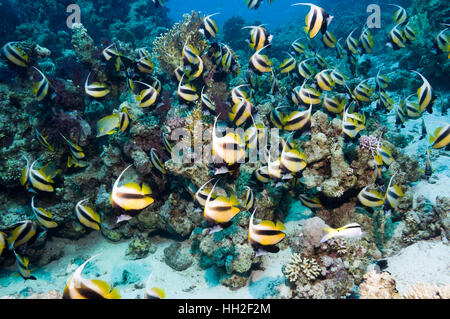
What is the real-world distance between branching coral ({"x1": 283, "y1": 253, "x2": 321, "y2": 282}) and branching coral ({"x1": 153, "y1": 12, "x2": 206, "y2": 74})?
19.3 feet

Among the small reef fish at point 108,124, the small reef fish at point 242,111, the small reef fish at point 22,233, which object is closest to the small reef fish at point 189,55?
the small reef fish at point 242,111

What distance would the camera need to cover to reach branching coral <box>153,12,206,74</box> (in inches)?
263

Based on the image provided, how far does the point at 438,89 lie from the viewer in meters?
8.53

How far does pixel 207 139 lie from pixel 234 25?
52.0ft

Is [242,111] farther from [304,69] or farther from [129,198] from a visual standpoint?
[304,69]

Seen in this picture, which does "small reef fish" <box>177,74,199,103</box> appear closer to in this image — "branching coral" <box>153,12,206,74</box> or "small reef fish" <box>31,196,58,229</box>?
"small reef fish" <box>31,196,58,229</box>

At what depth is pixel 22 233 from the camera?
346 centimetres

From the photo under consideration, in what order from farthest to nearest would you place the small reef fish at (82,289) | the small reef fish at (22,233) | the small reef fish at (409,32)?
the small reef fish at (409,32)
the small reef fish at (22,233)
the small reef fish at (82,289)

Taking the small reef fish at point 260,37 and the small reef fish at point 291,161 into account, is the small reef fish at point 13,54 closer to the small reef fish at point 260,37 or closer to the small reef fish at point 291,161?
the small reef fish at point 260,37

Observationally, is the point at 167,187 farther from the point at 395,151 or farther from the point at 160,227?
the point at 395,151

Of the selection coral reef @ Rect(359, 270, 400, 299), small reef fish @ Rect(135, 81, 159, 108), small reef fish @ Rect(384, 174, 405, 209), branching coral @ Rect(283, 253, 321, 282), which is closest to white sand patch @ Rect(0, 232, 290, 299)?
branching coral @ Rect(283, 253, 321, 282)

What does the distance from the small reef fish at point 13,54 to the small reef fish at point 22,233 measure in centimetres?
346

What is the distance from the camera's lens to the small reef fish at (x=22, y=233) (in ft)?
11.1

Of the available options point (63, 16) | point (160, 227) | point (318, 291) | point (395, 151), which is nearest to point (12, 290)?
point (160, 227)
